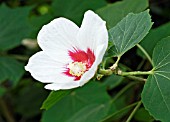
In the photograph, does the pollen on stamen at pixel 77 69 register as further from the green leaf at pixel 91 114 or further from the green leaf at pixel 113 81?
the green leaf at pixel 113 81

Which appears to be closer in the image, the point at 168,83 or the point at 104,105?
the point at 168,83

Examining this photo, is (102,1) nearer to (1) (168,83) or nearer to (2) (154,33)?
(2) (154,33)

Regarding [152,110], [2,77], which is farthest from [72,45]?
[2,77]

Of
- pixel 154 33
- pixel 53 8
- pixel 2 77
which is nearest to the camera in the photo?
A: pixel 154 33

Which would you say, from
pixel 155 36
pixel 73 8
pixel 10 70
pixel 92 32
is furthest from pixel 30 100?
pixel 92 32

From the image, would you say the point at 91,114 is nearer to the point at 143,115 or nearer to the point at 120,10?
the point at 143,115

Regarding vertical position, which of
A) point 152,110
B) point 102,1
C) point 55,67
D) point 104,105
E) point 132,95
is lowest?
point 132,95

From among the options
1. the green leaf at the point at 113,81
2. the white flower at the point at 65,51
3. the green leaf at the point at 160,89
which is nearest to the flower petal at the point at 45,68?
the white flower at the point at 65,51

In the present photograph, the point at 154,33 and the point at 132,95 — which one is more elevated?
the point at 154,33

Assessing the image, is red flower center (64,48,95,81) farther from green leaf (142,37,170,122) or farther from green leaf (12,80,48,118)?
green leaf (12,80,48,118)
